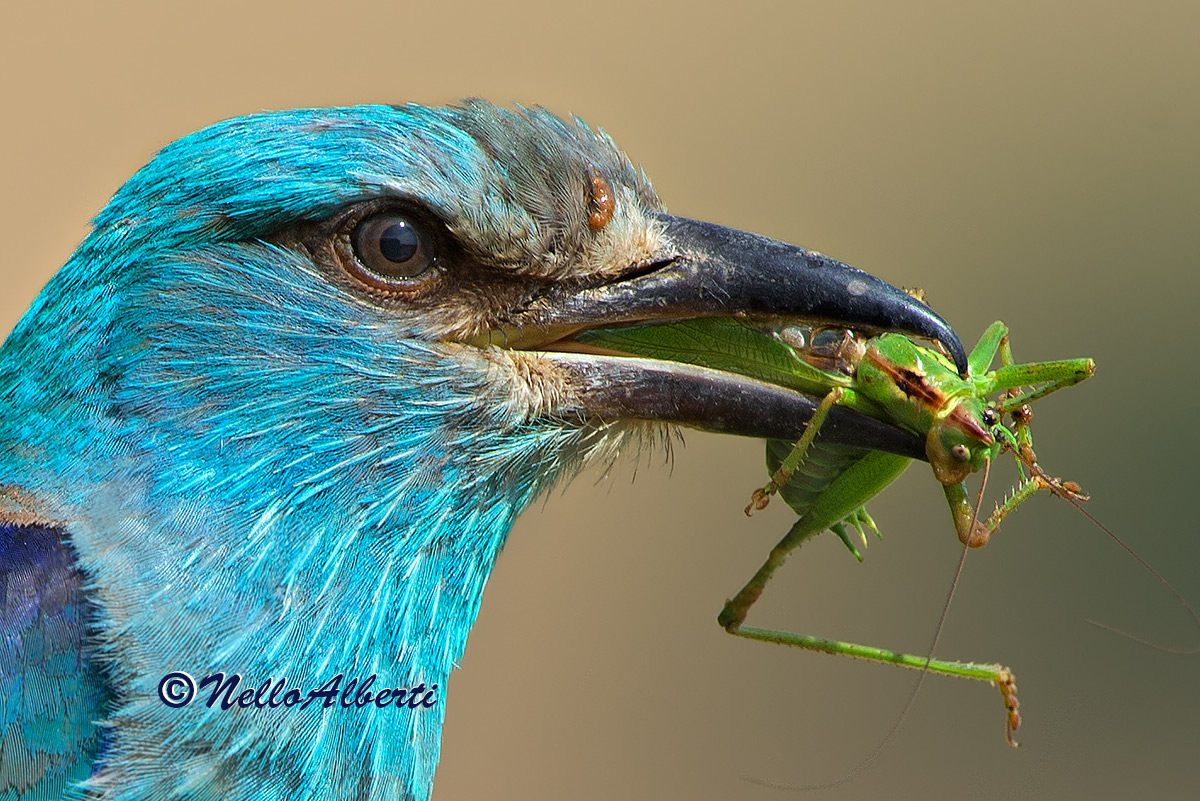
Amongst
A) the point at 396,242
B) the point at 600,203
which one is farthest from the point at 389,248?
the point at 600,203

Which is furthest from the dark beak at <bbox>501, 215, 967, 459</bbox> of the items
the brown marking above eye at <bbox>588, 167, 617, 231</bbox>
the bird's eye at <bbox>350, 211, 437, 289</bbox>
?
the bird's eye at <bbox>350, 211, 437, 289</bbox>

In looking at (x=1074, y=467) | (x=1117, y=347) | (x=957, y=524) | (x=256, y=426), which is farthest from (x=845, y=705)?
(x=256, y=426)

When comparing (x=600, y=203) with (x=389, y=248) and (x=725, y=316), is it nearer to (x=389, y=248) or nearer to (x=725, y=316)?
(x=725, y=316)

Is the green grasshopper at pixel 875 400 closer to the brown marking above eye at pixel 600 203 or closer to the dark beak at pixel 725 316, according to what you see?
the dark beak at pixel 725 316

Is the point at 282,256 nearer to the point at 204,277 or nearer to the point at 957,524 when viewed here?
the point at 204,277

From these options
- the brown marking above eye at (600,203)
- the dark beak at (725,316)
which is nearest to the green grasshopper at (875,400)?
the dark beak at (725,316)

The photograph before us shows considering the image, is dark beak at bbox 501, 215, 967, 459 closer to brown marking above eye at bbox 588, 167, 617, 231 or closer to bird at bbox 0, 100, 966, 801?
bird at bbox 0, 100, 966, 801
